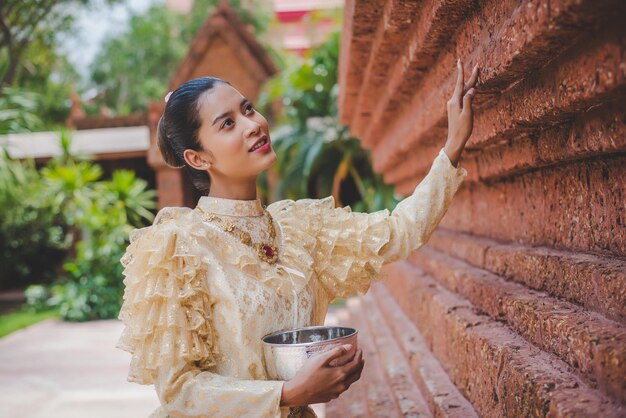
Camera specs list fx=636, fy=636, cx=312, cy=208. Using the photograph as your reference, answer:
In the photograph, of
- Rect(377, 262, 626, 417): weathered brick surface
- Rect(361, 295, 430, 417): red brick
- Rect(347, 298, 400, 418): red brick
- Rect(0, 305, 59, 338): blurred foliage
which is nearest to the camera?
Rect(377, 262, 626, 417): weathered brick surface

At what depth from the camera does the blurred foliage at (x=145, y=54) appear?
22469mm

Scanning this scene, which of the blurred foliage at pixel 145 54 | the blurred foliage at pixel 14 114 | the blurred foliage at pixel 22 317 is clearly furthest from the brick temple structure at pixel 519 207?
the blurred foliage at pixel 145 54

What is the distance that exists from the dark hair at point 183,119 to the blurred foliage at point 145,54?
2054cm

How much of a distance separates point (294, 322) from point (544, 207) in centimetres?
64

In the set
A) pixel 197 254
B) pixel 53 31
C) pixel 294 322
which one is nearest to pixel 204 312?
pixel 197 254

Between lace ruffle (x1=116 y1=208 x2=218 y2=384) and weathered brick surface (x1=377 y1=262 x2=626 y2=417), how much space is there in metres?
0.60

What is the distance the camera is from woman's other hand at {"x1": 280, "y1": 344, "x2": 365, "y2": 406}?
48.1 inches

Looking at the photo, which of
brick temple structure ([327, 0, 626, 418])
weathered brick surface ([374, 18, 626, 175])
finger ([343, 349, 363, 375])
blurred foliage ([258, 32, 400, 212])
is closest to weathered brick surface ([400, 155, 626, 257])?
brick temple structure ([327, 0, 626, 418])

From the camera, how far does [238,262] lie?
147 cm

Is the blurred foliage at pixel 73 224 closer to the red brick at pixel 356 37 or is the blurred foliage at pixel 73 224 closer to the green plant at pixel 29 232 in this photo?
the green plant at pixel 29 232

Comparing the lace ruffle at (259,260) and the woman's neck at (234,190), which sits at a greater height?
the woman's neck at (234,190)

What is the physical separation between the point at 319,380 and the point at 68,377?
15.8ft

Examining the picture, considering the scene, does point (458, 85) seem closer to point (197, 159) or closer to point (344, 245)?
point (344, 245)

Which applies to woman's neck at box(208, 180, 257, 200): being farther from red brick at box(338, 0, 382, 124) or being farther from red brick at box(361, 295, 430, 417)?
red brick at box(361, 295, 430, 417)
